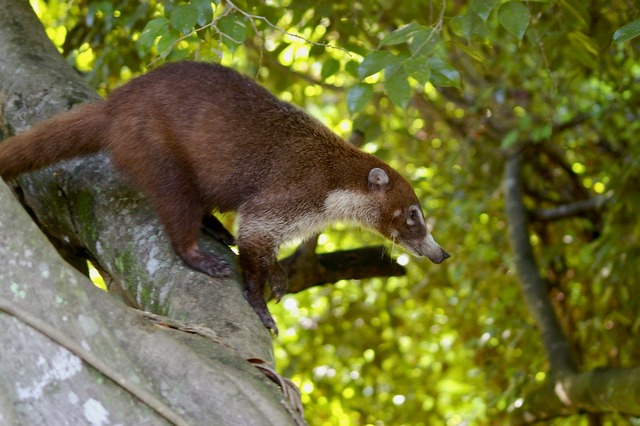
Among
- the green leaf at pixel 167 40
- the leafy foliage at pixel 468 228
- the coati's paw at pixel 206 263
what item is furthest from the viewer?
the leafy foliage at pixel 468 228

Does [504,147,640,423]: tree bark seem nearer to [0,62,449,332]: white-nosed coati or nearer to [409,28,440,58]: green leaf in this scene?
[0,62,449,332]: white-nosed coati

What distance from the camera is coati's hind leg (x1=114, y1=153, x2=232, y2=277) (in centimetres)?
269

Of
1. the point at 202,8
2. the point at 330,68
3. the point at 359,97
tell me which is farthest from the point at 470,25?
the point at 202,8

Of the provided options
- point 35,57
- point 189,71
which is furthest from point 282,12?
point 35,57

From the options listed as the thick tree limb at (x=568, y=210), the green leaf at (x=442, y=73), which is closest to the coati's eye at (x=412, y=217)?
the green leaf at (x=442, y=73)

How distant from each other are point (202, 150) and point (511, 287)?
3.02 m

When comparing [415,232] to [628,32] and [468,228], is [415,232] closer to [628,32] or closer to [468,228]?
[628,32]

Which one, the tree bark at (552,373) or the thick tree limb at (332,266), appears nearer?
the tree bark at (552,373)

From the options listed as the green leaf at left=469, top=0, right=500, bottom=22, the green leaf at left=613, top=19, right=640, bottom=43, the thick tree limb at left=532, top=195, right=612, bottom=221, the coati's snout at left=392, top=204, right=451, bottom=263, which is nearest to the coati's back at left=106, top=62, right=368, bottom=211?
the coati's snout at left=392, top=204, right=451, bottom=263

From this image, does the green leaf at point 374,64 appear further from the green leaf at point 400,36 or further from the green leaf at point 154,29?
the green leaf at point 154,29

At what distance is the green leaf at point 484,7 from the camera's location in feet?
8.92

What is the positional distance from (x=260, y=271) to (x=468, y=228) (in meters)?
2.86

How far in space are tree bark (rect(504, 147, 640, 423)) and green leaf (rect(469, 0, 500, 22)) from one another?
1.58 m

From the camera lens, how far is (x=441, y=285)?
6.10 m
